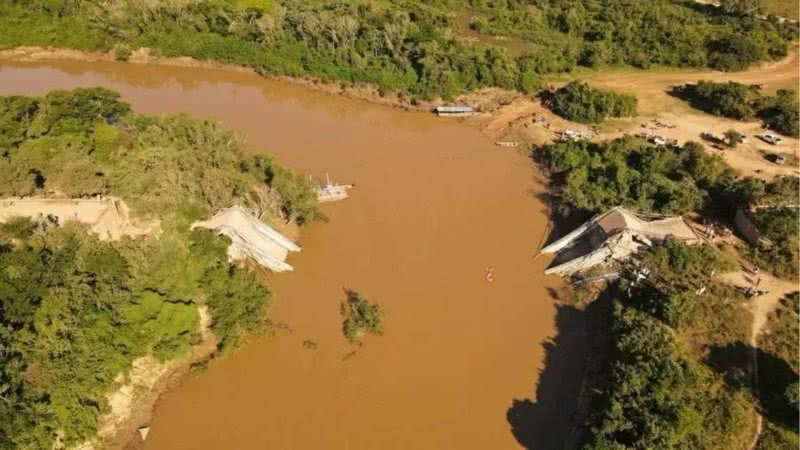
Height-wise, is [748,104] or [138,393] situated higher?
[748,104]

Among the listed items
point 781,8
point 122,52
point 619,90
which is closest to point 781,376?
point 619,90

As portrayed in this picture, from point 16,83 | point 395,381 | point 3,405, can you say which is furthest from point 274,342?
point 16,83

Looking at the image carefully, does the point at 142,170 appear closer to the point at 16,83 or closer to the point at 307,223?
the point at 307,223

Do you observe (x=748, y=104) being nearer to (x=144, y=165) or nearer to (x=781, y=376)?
(x=781, y=376)

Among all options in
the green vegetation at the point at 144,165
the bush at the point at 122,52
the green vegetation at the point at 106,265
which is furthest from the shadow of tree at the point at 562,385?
the bush at the point at 122,52

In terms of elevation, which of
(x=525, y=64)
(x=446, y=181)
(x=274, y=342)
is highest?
(x=525, y=64)
